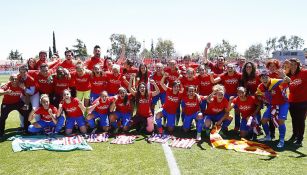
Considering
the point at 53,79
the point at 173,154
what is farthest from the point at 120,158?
the point at 53,79

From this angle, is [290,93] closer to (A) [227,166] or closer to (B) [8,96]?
(A) [227,166]

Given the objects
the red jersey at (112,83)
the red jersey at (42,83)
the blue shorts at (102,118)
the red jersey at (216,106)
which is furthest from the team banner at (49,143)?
the red jersey at (216,106)

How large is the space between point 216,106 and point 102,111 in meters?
3.17

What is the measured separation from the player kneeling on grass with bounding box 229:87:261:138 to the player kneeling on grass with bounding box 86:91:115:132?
339 cm

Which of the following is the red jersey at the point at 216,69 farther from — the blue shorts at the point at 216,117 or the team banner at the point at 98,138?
the team banner at the point at 98,138

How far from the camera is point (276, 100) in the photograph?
7.46 meters

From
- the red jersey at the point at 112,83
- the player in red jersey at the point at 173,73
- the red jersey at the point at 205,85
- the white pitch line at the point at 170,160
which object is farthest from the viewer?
the player in red jersey at the point at 173,73

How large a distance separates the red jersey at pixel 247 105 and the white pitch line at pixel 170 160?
7.66 feet

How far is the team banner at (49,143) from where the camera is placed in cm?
686

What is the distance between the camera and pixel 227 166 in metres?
5.79

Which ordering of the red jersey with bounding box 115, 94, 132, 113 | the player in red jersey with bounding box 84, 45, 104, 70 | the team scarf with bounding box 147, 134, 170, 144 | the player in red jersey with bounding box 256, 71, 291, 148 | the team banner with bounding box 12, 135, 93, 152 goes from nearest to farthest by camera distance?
1. the team banner with bounding box 12, 135, 93, 152
2. the player in red jersey with bounding box 256, 71, 291, 148
3. the team scarf with bounding box 147, 134, 170, 144
4. the red jersey with bounding box 115, 94, 132, 113
5. the player in red jersey with bounding box 84, 45, 104, 70

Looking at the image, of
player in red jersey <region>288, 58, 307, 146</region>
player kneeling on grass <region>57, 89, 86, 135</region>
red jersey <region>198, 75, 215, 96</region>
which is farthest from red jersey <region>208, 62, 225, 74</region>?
player kneeling on grass <region>57, 89, 86, 135</region>

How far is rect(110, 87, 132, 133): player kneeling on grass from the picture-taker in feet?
28.7

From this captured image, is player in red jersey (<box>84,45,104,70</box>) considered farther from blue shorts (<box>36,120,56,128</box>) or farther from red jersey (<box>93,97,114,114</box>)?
blue shorts (<box>36,120,56,128</box>)
